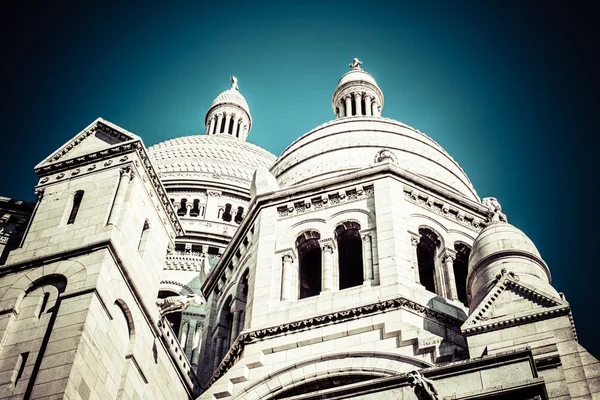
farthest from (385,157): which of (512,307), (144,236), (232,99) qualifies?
(232,99)

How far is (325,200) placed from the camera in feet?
104

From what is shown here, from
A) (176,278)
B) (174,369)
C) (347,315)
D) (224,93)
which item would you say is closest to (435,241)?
(347,315)

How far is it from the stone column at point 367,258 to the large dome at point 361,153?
5.63 metres

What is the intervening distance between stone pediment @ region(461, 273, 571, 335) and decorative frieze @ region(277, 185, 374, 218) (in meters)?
8.17

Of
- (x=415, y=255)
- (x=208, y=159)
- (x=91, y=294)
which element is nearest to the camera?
(x=91, y=294)

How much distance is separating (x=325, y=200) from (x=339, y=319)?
550 cm

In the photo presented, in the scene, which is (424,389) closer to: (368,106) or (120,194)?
(120,194)

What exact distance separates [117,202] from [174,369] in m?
4.60

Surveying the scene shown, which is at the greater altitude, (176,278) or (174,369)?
(176,278)

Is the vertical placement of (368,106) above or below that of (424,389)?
above

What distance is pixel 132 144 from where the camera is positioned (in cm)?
2688

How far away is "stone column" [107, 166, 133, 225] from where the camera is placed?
24938 mm

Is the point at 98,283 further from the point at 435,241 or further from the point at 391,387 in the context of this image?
the point at 435,241

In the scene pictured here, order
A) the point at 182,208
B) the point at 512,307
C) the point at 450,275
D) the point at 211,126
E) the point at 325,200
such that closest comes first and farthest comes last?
the point at 512,307
the point at 450,275
the point at 325,200
the point at 182,208
the point at 211,126
